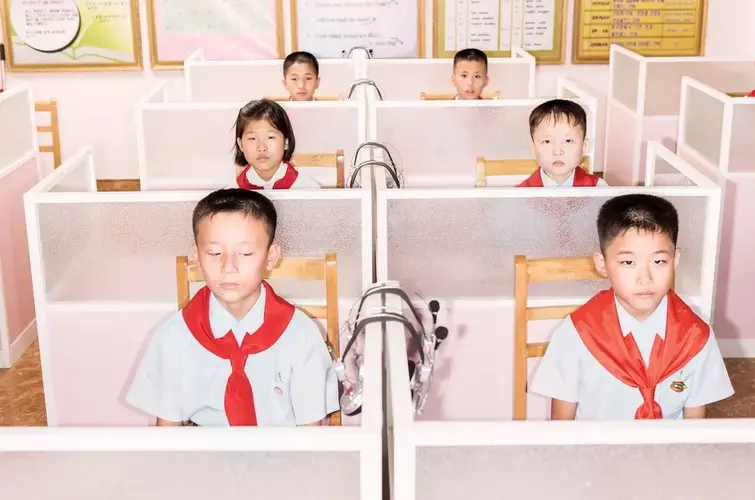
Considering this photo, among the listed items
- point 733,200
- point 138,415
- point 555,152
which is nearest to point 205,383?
point 138,415

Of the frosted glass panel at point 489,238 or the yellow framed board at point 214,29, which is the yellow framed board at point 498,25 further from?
the frosted glass panel at point 489,238

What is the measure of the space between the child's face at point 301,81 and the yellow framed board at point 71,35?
2166 mm

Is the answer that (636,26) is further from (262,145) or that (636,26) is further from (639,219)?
(639,219)

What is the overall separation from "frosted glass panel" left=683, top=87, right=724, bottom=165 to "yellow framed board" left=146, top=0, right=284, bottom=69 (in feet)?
10.2

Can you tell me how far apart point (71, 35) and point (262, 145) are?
3678mm

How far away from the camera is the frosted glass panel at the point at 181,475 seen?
945 millimetres

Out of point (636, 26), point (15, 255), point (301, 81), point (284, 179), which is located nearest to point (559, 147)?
point (284, 179)

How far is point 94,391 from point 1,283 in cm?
128

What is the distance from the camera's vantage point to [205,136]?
3.52 m

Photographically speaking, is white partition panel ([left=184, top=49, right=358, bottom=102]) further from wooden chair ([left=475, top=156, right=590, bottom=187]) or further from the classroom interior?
wooden chair ([left=475, top=156, right=590, bottom=187])

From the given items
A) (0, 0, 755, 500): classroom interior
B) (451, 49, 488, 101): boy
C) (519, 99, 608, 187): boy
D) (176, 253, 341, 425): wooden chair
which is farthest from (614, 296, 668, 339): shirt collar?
(451, 49, 488, 101): boy

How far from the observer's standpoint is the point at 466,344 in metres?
2.34

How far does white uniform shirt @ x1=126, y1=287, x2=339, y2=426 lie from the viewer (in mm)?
1698

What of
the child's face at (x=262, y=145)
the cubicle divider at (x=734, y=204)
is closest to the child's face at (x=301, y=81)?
the child's face at (x=262, y=145)
